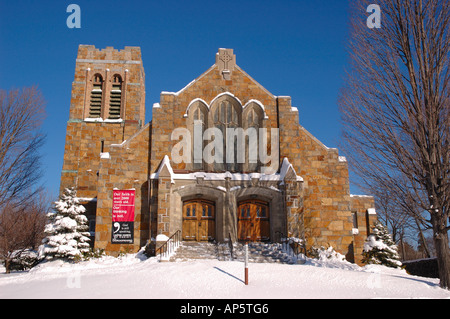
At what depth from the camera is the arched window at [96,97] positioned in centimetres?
2550

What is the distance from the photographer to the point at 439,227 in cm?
1093

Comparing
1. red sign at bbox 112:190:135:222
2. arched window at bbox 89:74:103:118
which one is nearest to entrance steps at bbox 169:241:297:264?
red sign at bbox 112:190:135:222

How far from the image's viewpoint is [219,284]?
32.8ft

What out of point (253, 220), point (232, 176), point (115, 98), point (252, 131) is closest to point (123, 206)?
point (232, 176)

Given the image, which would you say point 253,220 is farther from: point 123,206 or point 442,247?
point 442,247

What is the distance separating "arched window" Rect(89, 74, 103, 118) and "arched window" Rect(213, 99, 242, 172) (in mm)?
9305

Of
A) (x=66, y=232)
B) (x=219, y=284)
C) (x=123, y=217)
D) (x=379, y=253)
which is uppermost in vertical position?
(x=123, y=217)

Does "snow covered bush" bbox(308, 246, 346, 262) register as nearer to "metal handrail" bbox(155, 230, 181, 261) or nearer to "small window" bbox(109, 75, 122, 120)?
"metal handrail" bbox(155, 230, 181, 261)

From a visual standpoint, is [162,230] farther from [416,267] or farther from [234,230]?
[416,267]

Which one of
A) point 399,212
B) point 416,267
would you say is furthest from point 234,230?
point 416,267

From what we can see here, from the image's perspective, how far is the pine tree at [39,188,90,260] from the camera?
16.3m

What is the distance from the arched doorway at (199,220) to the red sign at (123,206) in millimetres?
2360

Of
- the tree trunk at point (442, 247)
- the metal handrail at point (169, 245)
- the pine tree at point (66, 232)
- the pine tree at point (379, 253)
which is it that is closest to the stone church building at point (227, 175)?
the metal handrail at point (169, 245)

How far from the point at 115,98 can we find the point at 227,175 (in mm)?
11565
